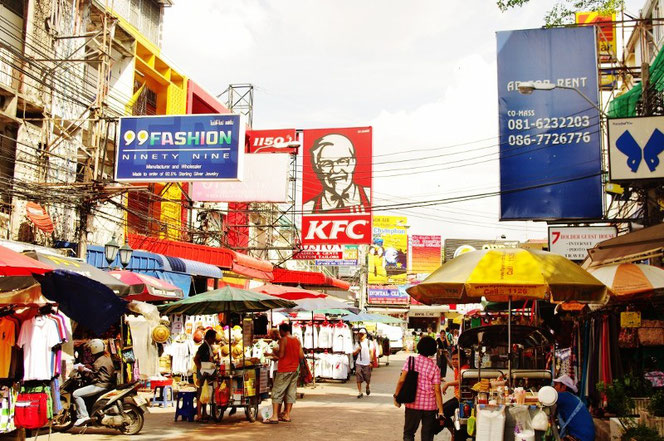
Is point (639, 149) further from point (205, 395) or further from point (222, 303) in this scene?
point (205, 395)

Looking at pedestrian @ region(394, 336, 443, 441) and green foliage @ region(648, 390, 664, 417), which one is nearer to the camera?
green foliage @ region(648, 390, 664, 417)

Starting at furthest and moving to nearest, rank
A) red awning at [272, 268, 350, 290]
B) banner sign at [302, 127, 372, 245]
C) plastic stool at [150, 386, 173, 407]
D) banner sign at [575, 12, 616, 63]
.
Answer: red awning at [272, 268, 350, 290] < banner sign at [302, 127, 372, 245] < banner sign at [575, 12, 616, 63] < plastic stool at [150, 386, 173, 407]

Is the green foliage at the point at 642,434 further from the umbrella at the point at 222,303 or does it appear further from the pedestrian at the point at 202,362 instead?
the pedestrian at the point at 202,362

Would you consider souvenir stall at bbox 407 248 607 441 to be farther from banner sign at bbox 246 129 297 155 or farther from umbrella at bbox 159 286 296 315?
banner sign at bbox 246 129 297 155

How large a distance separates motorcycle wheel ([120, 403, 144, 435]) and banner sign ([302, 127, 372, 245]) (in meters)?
15.9

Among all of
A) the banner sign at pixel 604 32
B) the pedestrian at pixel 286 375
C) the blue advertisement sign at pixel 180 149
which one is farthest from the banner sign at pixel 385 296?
the pedestrian at pixel 286 375

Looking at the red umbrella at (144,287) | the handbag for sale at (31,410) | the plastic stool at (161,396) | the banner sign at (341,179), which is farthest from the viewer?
the banner sign at (341,179)

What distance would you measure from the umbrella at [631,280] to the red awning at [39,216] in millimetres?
15146

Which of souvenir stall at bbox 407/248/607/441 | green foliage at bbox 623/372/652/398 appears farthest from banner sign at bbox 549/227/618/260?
green foliage at bbox 623/372/652/398

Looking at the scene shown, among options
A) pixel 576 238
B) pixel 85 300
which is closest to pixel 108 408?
pixel 85 300

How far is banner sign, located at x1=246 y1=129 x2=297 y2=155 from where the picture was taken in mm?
29625

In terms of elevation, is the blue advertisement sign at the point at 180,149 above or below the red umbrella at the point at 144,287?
above

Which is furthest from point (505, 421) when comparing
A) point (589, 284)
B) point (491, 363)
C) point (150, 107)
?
point (150, 107)

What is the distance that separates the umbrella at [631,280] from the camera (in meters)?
9.92
